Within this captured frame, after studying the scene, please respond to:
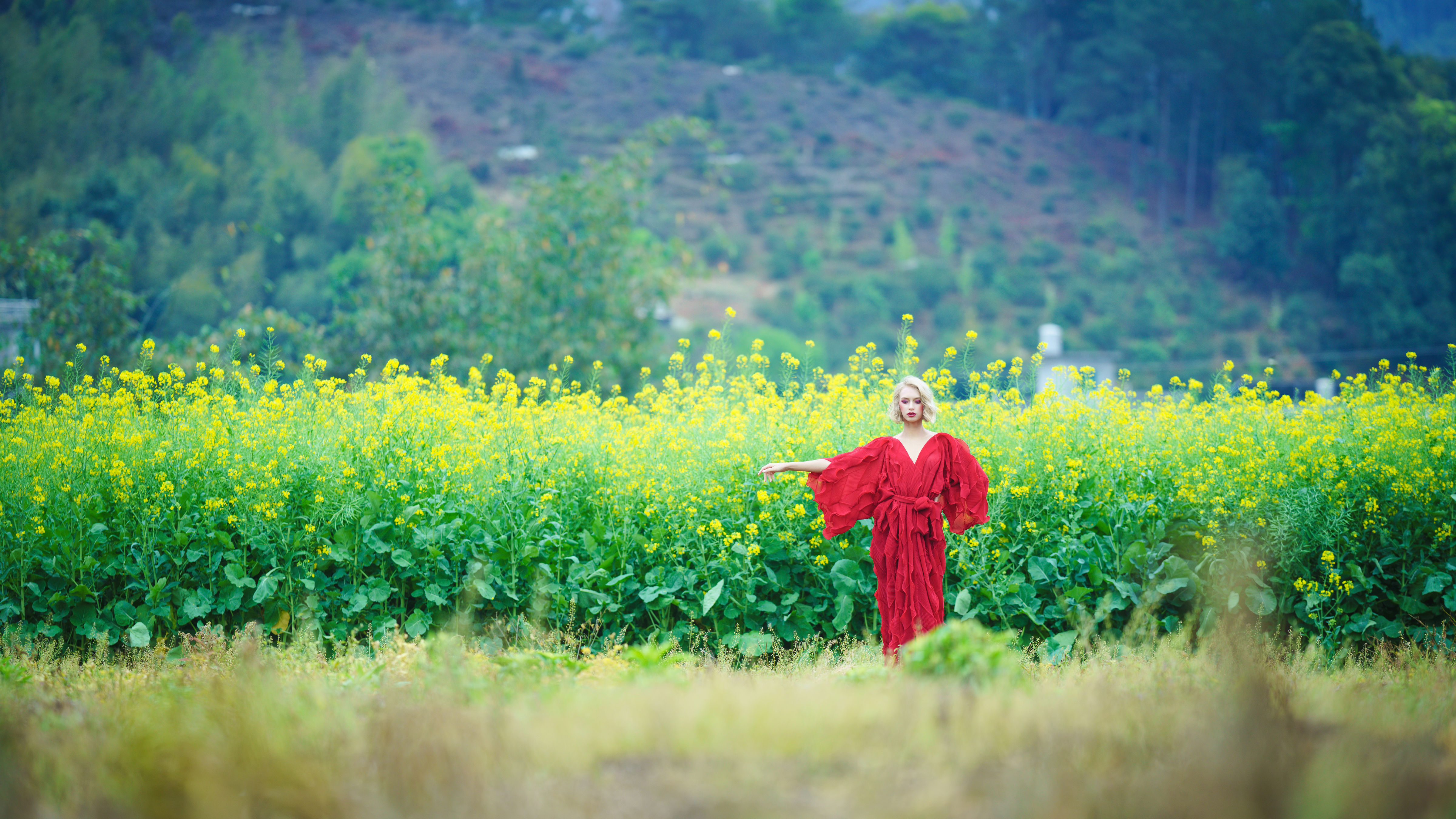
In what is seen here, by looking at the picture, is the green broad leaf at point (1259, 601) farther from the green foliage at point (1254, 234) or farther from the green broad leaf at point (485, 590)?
the green foliage at point (1254, 234)

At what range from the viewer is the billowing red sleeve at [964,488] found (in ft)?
16.6

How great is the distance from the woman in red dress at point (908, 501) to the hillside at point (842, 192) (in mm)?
29198

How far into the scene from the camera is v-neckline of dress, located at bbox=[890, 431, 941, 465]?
501 centimetres

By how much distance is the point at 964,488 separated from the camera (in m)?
5.06

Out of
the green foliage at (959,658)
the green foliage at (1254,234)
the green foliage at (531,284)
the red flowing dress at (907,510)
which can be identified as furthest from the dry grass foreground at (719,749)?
the green foliage at (1254,234)

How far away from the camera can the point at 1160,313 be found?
4359cm

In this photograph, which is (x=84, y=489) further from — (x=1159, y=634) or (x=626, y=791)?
(x=1159, y=634)

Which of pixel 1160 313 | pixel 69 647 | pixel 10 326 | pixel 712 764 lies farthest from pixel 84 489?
pixel 1160 313

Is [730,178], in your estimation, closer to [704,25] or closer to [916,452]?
[704,25]

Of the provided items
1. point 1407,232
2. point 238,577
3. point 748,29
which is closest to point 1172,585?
point 238,577

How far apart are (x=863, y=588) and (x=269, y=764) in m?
3.82

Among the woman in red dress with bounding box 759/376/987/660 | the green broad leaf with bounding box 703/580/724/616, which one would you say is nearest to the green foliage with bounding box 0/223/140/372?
the green broad leaf with bounding box 703/580/724/616

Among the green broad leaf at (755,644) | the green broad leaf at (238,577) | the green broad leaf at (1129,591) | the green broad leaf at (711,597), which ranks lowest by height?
the green broad leaf at (755,644)

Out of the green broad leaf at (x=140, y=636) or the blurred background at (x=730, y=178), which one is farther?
the blurred background at (x=730, y=178)
